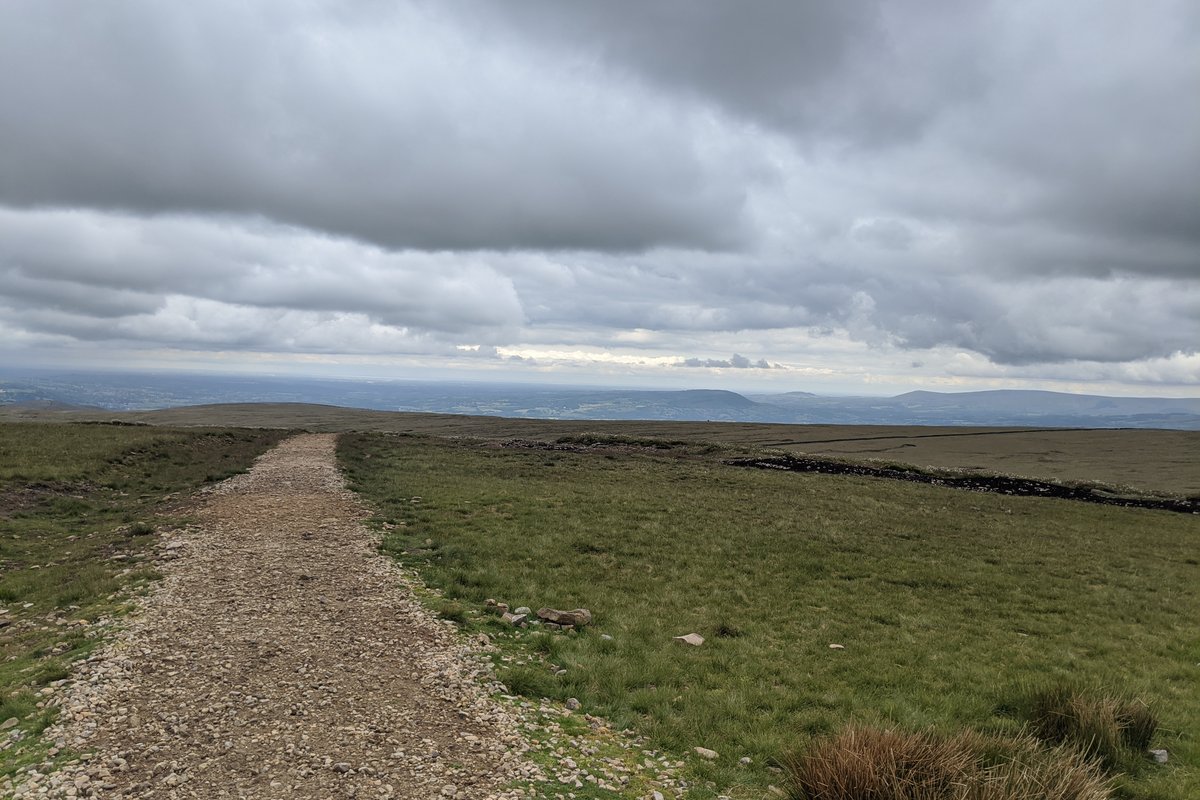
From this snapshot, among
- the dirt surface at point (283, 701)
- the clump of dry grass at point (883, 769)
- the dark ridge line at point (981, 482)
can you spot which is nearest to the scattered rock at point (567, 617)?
the dirt surface at point (283, 701)

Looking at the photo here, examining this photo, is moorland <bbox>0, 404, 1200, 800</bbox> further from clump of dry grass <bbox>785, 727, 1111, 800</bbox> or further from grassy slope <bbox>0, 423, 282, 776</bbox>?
clump of dry grass <bbox>785, 727, 1111, 800</bbox>

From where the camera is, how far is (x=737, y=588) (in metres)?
18.3

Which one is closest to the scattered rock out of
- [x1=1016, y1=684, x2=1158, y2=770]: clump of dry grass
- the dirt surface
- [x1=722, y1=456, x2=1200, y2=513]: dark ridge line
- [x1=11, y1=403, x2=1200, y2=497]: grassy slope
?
the dirt surface

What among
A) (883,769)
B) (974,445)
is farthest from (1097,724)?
(974,445)

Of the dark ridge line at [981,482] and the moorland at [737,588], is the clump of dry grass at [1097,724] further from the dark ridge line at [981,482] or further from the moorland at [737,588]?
the dark ridge line at [981,482]

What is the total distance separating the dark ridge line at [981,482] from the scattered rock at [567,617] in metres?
37.3

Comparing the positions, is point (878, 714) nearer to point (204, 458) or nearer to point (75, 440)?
point (204, 458)

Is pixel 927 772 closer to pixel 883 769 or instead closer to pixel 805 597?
pixel 883 769

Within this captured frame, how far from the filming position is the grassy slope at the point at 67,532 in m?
10.6

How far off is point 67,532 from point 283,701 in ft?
60.8

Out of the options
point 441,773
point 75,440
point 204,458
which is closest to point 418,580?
point 441,773

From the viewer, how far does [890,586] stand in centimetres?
1962

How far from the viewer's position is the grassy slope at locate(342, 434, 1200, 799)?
10773 mm

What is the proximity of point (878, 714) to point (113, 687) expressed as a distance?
42.0 ft
